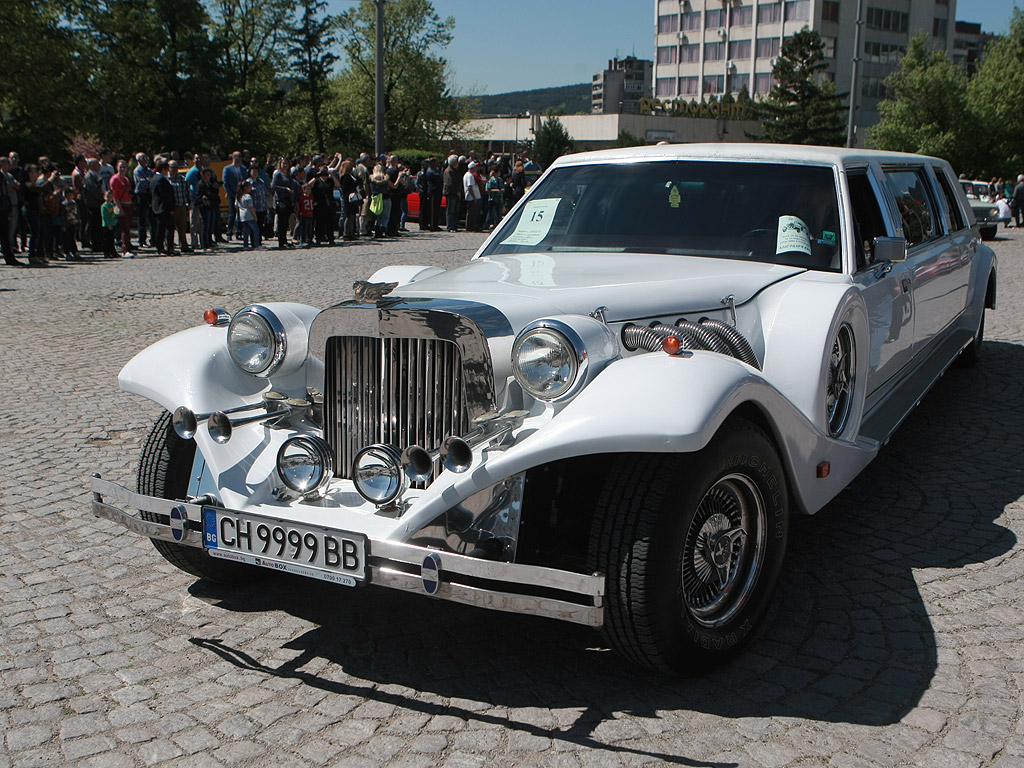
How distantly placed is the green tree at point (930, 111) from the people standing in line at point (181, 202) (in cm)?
3848

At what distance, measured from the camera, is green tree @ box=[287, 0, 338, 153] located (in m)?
66.4

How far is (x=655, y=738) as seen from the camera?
9.91 feet

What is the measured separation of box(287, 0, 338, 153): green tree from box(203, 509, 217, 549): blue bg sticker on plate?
2673 inches

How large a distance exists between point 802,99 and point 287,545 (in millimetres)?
79972

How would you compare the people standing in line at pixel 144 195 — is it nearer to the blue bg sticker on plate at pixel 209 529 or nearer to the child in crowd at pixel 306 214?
the child in crowd at pixel 306 214

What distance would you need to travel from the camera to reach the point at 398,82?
72500 millimetres

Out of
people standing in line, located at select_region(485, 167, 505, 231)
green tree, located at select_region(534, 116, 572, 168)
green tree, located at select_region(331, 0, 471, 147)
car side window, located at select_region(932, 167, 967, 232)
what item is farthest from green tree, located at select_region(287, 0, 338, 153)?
car side window, located at select_region(932, 167, 967, 232)

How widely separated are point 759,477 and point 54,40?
37714 mm

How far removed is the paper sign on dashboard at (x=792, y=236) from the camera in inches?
189

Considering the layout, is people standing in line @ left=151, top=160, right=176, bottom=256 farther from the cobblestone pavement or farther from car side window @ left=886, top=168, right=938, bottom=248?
car side window @ left=886, top=168, right=938, bottom=248

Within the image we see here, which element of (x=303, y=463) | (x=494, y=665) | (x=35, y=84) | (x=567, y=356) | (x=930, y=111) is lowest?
(x=494, y=665)

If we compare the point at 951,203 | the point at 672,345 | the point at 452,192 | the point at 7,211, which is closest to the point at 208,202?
the point at 7,211

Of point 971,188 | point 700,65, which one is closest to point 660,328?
point 971,188

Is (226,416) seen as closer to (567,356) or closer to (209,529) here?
(209,529)
